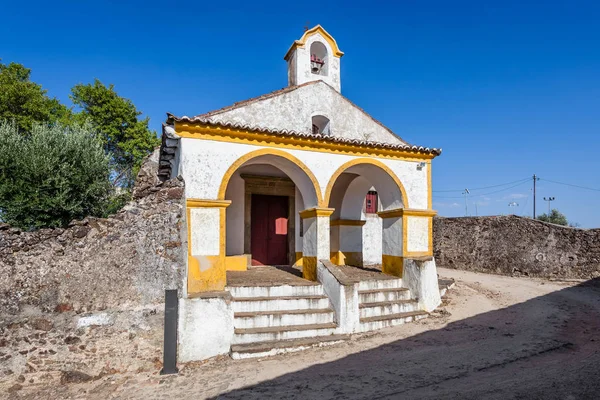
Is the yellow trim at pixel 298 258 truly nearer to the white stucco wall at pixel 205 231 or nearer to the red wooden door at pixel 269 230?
the red wooden door at pixel 269 230

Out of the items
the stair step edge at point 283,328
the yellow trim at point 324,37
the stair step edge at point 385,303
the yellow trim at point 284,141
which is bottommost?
the stair step edge at point 283,328

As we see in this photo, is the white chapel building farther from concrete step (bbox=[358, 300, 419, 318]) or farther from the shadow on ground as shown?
the shadow on ground

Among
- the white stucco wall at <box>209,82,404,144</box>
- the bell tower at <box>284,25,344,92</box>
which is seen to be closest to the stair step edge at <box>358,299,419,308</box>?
the white stucco wall at <box>209,82,404,144</box>

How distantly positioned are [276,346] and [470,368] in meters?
3.05

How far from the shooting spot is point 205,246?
21.9 feet

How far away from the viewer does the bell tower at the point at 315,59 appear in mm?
11078

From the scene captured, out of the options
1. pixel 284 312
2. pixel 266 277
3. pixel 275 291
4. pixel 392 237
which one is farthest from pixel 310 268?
pixel 392 237

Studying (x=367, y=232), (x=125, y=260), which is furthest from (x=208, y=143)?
(x=367, y=232)

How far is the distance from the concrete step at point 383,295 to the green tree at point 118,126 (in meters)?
15.9

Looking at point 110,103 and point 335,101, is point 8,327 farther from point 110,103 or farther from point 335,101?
point 110,103

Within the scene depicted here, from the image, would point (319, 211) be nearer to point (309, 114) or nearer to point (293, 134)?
point (293, 134)

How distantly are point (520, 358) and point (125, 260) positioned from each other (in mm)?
6543

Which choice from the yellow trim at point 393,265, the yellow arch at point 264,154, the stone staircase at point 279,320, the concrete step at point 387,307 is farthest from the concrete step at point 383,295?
the yellow arch at point 264,154

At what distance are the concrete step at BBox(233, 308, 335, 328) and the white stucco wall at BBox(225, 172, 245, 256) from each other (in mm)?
3843
